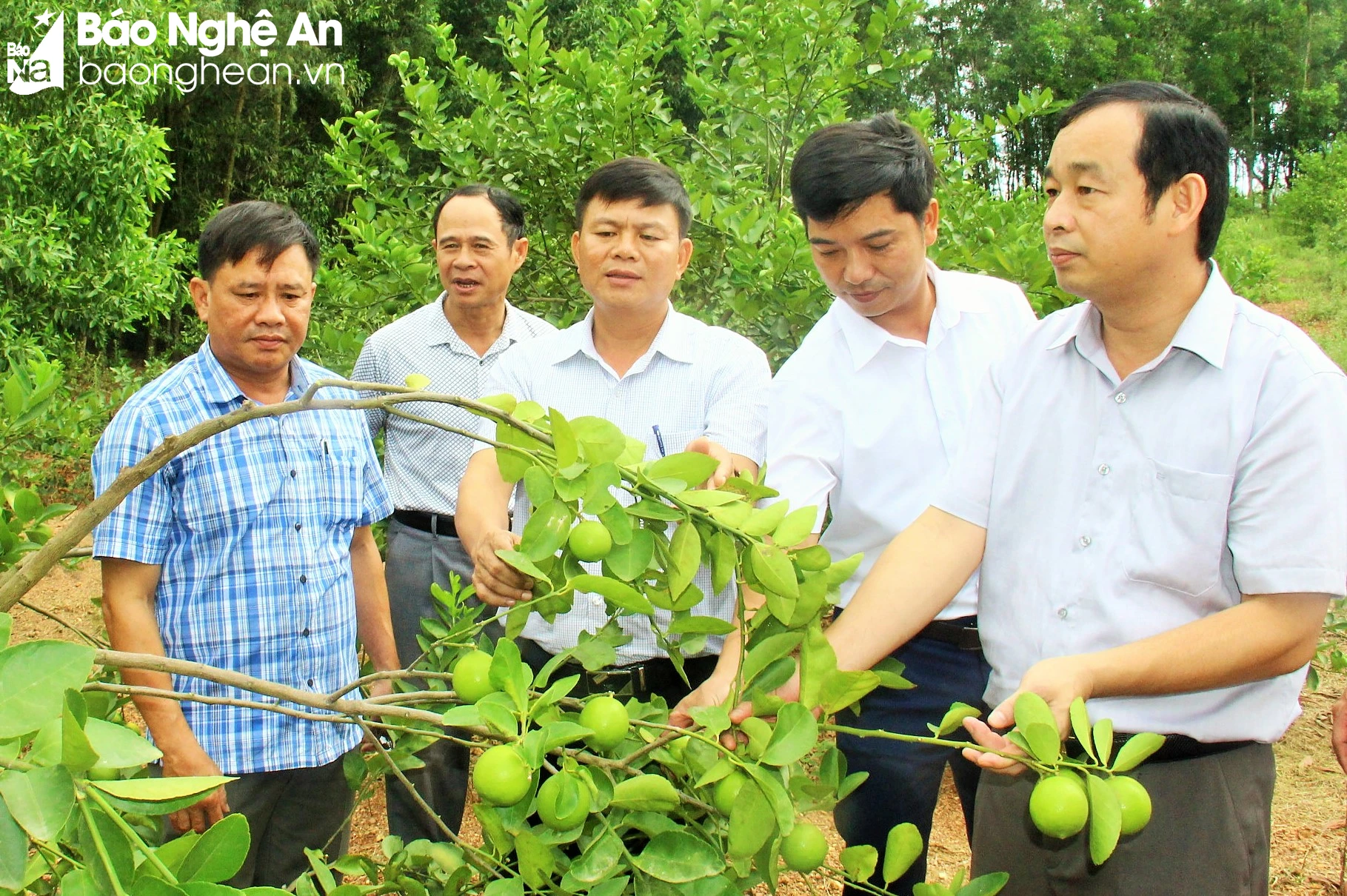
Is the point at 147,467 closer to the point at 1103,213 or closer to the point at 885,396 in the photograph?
the point at 1103,213

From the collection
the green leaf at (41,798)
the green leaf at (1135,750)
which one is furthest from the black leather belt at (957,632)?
the green leaf at (41,798)

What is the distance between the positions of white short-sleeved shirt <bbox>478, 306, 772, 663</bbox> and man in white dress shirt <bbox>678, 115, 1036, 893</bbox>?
0.16 metres

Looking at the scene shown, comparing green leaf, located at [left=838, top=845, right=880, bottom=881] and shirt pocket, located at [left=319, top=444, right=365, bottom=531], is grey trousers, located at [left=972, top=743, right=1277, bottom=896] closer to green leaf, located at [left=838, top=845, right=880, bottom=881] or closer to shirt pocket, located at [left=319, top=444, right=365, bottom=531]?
green leaf, located at [left=838, top=845, right=880, bottom=881]

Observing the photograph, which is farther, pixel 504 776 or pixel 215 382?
pixel 215 382

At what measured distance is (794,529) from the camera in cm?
109

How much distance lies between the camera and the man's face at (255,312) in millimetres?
2111

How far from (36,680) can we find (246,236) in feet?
5.17

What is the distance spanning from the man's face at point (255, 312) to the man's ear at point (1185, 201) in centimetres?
156

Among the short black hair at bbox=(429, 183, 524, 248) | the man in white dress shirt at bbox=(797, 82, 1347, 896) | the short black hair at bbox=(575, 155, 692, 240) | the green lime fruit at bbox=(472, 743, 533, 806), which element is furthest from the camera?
the short black hair at bbox=(429, 183, 524, 248)

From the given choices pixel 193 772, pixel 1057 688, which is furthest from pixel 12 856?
pixel 193 772

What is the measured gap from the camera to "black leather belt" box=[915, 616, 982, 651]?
6.90 feet

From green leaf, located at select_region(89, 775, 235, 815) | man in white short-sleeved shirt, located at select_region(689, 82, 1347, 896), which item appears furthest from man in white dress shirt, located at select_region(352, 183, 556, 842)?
green leaf, located at select_region(89, 775, 235, 815)

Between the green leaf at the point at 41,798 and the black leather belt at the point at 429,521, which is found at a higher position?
the green leaf at the point at 41,798

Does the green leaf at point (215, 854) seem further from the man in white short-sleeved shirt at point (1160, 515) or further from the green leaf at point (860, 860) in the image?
the man in white short-sleeved shirt at point (1160, 515)
